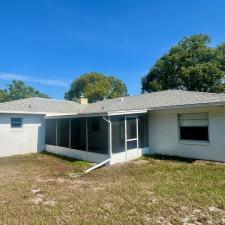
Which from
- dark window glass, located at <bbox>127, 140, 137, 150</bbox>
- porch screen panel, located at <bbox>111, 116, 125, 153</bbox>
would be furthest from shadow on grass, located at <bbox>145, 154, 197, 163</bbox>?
porch screen panel, located at <bbox>111, 116, 125, 153</bbox>

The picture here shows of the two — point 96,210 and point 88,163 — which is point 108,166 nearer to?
point 88,163

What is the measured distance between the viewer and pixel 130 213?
4629mm

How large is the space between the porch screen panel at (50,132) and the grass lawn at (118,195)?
18.0ft

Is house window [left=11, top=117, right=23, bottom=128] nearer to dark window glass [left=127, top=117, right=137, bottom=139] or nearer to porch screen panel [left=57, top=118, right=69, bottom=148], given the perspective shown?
porch screen panel [left=57, top=118, right=69, bottom=148]

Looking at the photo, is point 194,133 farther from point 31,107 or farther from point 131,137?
point 31,107

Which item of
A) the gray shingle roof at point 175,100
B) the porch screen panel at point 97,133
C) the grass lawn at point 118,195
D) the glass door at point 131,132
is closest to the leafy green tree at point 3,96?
the porch screen panel at point 97,133

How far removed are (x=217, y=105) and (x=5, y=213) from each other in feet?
27.8

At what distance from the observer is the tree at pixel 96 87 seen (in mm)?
44625

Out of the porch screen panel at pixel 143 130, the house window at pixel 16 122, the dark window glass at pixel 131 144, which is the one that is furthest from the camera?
the house window at pixel 16 122

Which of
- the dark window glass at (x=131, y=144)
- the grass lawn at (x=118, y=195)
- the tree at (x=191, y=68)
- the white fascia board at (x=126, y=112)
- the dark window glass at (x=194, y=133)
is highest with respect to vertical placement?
the tree at (x=191, y=68)

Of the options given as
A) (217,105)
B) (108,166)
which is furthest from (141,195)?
(217,105)

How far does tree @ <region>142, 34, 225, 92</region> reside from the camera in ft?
88.7

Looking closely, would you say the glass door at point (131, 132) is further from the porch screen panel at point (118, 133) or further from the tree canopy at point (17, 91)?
the tree canopy at point (17, 91)

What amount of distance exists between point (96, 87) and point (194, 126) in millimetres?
35944
